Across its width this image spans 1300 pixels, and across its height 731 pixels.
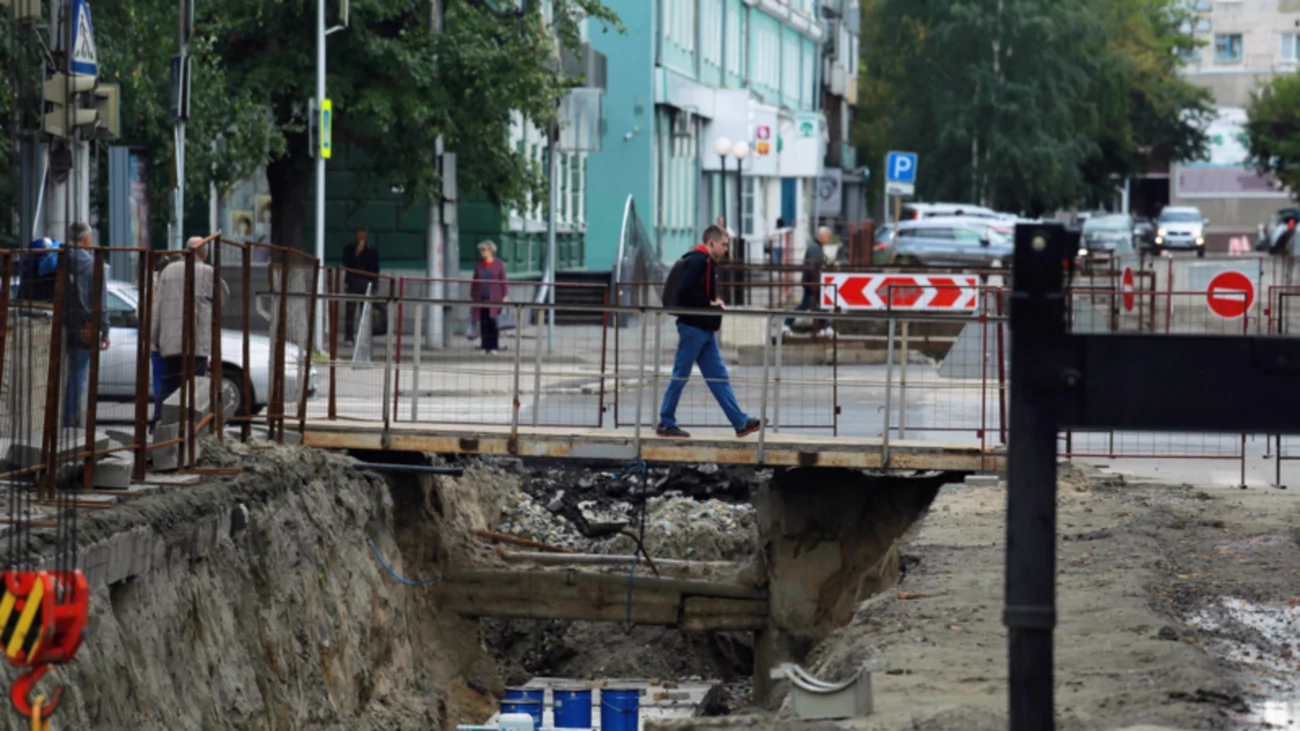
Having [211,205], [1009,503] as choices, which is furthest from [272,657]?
[211,205]

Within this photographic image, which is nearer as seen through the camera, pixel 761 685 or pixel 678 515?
pixel 761 685

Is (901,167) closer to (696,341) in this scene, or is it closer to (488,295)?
(488,295)

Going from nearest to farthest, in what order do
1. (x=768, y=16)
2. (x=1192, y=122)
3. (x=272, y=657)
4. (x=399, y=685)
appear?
(x=272, y=657) → (x=399, y=685) → (x=768, y=16) → (x=1192, y=122)

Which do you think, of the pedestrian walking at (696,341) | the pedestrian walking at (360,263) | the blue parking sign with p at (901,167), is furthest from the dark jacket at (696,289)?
the blue parking sign with p at (901,167)

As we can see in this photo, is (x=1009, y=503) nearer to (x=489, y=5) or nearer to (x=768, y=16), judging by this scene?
(x=489, y=5)

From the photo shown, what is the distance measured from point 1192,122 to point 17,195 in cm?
7353

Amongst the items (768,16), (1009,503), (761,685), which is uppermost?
(768,16)

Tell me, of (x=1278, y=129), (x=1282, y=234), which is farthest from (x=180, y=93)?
(x=1278, y=129)

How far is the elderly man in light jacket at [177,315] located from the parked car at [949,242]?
102 ft

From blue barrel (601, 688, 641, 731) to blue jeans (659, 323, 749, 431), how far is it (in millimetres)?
2178

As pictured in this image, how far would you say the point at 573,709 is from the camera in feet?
51.1

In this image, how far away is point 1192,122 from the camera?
8919cm

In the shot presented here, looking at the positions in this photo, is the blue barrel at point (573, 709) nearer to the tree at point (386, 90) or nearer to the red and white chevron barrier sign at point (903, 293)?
the red and white chevron barrier sign at point (903, 293)

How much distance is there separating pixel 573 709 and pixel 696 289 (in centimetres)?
346
